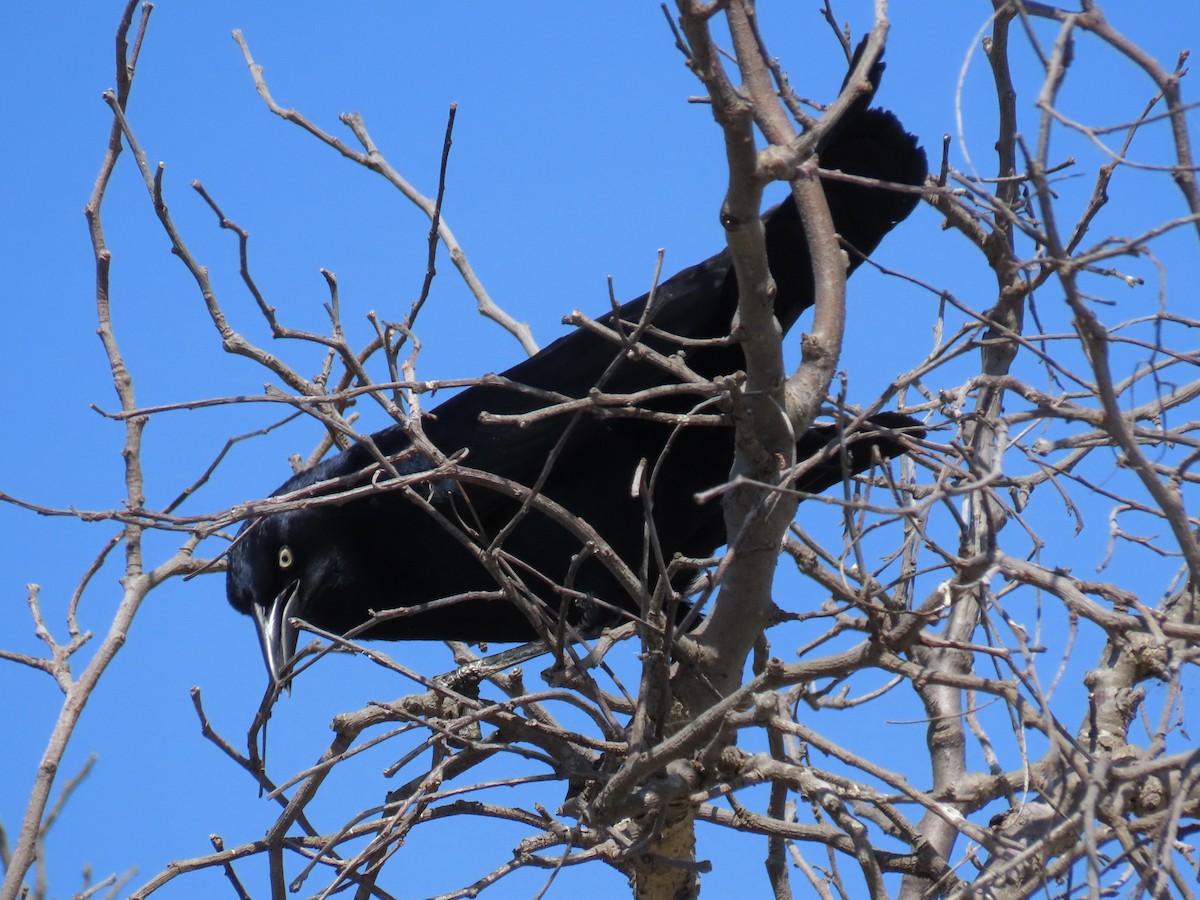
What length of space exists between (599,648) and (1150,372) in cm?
201

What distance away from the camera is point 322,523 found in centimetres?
530

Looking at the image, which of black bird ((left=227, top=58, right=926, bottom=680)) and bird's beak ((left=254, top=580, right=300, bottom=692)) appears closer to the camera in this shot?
black bird ((left=227, top=58, right=926, bottom=680))

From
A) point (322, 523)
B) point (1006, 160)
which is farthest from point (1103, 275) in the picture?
point (322, 523)

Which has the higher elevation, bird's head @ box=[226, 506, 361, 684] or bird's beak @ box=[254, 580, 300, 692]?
bird's head @ box=[226, 506, 361, 684]

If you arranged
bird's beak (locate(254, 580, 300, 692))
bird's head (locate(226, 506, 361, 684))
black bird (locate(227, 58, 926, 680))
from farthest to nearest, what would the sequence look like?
bird's head (locate(226, 506, 361, 684)) < bird's beak (locate(254, 580, 300, 692)) < black bird (locate(227, 58, 926, 680))

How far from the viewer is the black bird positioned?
421 cm

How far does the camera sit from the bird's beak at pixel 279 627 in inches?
198

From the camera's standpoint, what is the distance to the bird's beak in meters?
5.02

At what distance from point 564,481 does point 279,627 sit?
1.35 meters

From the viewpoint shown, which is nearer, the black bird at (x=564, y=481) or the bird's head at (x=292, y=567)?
the black bird at (x=564, y=481)

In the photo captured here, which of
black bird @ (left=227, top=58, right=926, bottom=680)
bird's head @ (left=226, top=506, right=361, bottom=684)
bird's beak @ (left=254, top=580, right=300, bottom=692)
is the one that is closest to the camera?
black bird @ (left=227, top=58, right=926, bottom=680)

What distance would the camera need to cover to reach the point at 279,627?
17.1 feet

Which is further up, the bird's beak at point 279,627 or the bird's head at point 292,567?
the bird's head at point 292,567

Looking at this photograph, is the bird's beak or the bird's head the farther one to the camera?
the bird's head
